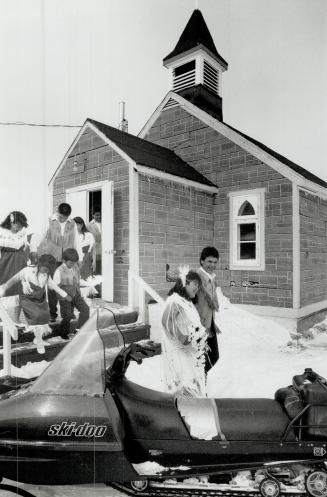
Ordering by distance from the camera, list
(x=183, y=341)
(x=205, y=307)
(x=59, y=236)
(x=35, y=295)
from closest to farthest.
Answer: (x=183, y=341) → (x=205, y=307) → (x=35, y=295) → (x=59, y=236)

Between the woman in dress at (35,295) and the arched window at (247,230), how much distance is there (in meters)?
3.50

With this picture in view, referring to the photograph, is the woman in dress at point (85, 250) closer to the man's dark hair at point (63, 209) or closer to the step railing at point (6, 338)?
the man's dark hair at point (63, 209)

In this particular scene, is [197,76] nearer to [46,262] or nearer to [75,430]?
[46,262]

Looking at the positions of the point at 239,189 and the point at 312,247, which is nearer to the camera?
the point at 312,247

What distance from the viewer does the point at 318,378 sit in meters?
1.76

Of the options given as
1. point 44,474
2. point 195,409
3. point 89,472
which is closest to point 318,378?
point 195,409

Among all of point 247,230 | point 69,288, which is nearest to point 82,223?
point 69,288

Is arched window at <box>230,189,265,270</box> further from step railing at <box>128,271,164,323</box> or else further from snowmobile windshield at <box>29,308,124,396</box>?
snowmobile windshield at <box>29,308,124,396</box>

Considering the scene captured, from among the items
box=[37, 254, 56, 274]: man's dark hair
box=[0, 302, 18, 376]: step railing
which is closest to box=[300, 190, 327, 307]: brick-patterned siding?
box=[37, 254, 56, 274]: man's dark hair

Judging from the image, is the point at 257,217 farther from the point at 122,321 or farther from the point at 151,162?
the point at 122,321

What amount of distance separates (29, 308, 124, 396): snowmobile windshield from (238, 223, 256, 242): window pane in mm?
4758

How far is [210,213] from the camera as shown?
633 cm

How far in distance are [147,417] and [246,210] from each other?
5.09 m

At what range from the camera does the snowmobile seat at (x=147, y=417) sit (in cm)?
161
